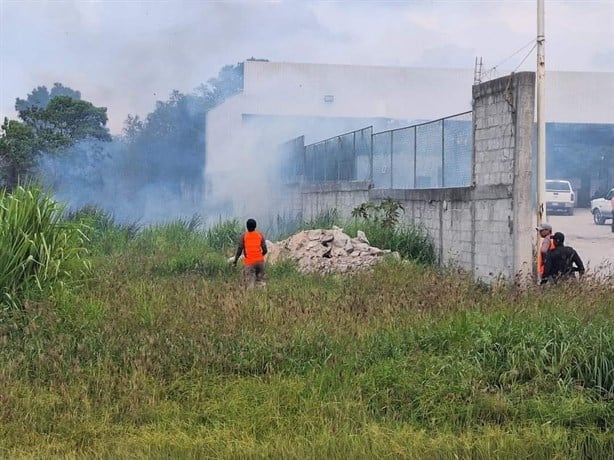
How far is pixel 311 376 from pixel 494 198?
635 cm

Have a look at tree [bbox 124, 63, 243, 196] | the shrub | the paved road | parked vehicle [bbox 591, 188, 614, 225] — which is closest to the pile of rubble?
the shrub

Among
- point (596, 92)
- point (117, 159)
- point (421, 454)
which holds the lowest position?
point (421, 454)

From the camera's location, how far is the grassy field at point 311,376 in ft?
15.5

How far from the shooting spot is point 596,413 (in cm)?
496

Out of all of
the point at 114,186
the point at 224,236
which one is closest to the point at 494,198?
the point at 224,236

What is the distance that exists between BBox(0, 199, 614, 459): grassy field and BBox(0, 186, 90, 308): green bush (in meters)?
0.25

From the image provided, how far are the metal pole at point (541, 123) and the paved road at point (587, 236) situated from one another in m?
4.07

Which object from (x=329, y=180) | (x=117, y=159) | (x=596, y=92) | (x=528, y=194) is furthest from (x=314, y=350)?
(x=596, y=92)

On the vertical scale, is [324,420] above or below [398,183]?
below

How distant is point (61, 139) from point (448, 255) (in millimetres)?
16427

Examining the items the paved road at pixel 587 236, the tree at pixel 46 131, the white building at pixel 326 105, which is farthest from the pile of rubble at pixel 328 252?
the white building at pixel 326 105

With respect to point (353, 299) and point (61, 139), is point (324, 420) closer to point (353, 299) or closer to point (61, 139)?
point (353, 299)

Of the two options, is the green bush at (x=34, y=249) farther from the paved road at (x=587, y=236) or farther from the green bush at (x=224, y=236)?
the paved road at (x=587, y=236)

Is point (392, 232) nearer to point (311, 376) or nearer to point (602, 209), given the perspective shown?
point (311, 376)
